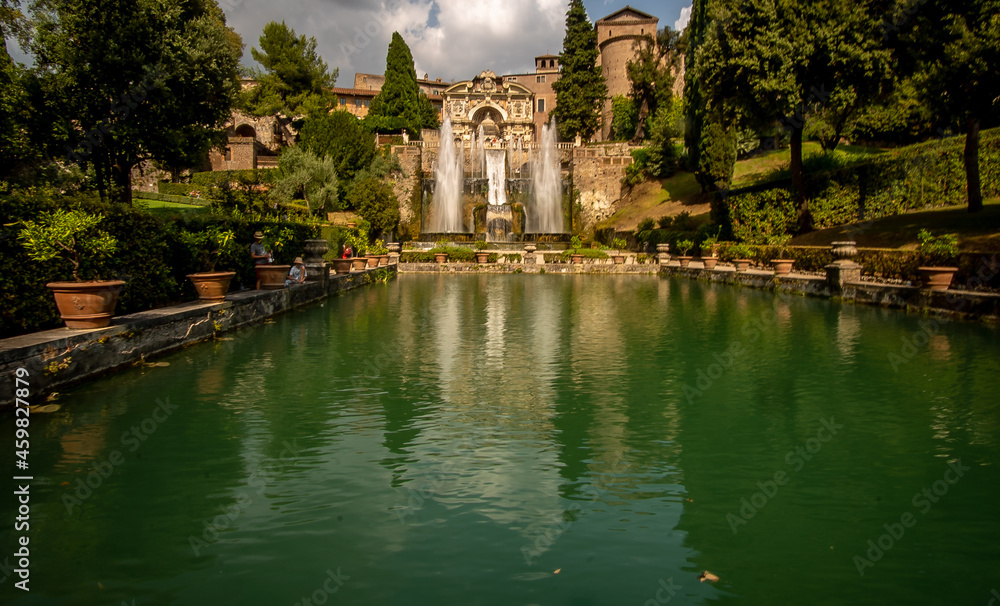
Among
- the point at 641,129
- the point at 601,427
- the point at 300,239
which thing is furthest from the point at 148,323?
the point at 641,129

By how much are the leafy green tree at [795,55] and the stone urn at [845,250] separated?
7.01 metres

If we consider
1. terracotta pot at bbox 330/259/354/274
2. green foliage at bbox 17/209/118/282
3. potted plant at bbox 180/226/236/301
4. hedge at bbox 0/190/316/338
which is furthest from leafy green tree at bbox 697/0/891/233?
green foliage at bbox 17/209/118/282

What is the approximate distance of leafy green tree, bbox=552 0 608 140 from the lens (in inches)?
2175

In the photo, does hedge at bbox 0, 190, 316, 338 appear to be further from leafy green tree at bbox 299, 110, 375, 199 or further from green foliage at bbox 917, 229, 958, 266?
leafy green tree at bbox 299, 110, 375, 199

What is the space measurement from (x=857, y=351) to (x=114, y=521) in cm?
889

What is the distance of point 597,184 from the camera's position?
47.2 metres

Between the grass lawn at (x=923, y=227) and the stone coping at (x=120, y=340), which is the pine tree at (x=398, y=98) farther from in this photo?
the stone coping at (x=120, y=340)

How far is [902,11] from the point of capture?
17.6m

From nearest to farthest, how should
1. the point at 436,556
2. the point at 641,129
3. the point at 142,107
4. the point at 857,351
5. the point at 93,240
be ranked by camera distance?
the point at 436,556, the point at 93,240, the point at 857,351, the point at 142,107, the point at 641,129

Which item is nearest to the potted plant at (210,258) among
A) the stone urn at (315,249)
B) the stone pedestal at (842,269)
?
the stone urn at (315,249)

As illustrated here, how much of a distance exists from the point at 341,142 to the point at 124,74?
22087mm

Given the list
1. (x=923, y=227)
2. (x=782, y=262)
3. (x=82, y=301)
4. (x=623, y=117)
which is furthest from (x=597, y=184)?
(x=82, y=301)

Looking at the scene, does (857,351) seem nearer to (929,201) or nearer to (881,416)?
(881,416)

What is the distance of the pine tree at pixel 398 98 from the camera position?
5459cm
